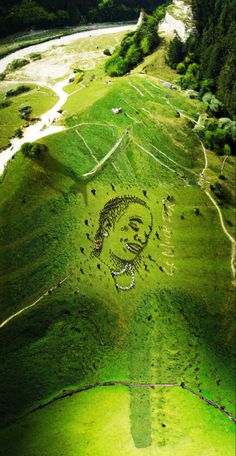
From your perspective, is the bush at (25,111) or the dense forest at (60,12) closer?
the bush at (25,111)

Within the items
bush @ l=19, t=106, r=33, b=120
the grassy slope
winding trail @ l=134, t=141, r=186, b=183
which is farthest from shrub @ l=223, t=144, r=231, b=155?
bush @ l=19, t=106, r=33, b=120

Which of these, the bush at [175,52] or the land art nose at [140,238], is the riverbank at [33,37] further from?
the land art nose at [140,238]

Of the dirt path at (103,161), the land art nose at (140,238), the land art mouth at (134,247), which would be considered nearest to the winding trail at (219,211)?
the land art nose at (140,238)

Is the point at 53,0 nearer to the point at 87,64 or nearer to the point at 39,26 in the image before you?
the point at 39,26

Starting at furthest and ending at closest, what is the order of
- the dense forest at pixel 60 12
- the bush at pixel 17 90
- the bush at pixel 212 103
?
the dense forest at pixel 60 12, the bush at pixel 17 90, the bush at pixel 212 103

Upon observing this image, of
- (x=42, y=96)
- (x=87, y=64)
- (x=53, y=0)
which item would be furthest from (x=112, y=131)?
(x=53, y=0)

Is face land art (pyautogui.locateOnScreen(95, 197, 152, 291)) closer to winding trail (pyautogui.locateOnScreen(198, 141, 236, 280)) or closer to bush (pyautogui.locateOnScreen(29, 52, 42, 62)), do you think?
winding trail (pyautogui.locateOnScreen(198, 141, 236, 280))

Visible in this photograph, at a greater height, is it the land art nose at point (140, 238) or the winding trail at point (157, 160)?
the winding trail at point (157, 160)
